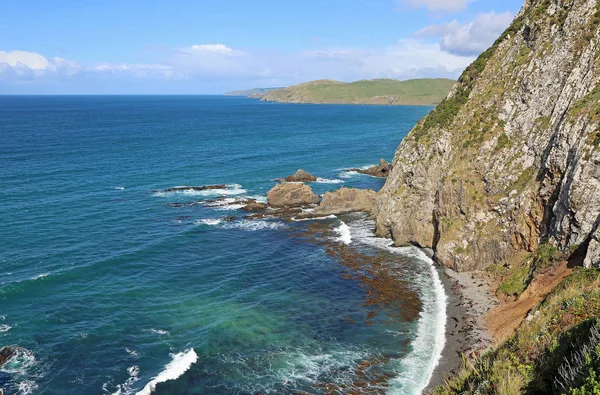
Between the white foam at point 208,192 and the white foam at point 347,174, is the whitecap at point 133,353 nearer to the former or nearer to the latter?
the white foam at point 208,192

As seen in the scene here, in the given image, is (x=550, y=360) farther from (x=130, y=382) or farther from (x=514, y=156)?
(x=514, y=156)

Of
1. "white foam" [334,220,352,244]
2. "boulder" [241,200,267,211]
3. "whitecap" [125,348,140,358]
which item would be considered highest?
"boulder" [241,200,267,211]

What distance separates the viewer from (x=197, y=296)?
46812 millimetres

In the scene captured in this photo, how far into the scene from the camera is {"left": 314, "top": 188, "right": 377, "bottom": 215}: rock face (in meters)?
74.1

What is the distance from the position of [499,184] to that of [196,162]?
81310 mm

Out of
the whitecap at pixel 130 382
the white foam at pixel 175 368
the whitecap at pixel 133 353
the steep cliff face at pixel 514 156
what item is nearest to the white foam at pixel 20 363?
the whitecap at pixel 133 353

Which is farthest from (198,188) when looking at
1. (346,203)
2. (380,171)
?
(380,171)

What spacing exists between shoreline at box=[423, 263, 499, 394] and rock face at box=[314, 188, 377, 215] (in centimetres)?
2398

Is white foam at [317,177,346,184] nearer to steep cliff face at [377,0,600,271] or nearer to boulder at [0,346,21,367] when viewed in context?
steep cliff face at [377,0,600,271]

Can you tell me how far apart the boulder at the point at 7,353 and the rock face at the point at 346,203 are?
46.5m

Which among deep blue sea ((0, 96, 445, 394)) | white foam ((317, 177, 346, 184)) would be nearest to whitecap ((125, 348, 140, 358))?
deep blue sea ((0, 96, 445, 394))

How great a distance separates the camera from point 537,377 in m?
16.4

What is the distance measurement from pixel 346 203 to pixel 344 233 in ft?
35.9

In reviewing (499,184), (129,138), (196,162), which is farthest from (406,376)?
(129,138)
